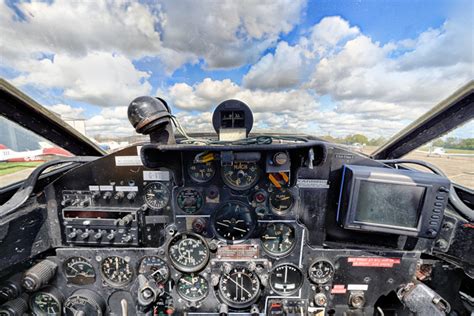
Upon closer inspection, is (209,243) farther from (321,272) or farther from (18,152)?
(18,152)

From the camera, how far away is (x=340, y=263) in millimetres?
1973

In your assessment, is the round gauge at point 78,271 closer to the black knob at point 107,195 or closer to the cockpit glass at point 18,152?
the black knob at point 107,195

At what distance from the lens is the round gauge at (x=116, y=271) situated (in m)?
2.05

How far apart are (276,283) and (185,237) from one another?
3.46 ft

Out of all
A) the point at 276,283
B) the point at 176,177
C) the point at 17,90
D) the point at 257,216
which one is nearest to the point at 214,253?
the point at 257,216

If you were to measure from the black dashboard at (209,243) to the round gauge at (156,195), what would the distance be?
10 millimetres

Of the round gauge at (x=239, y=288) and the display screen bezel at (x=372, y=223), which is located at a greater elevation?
the display screen bezel at (x=372, y=223)

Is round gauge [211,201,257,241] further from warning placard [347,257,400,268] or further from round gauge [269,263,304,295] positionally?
warning placard [347,257,400,268]

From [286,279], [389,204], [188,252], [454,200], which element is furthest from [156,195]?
[454,200]

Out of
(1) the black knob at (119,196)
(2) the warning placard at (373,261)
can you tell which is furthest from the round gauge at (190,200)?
(2) the warning placard at (373,261)

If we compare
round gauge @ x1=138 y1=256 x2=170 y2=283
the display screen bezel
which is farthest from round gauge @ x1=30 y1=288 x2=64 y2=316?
the display screen bezel

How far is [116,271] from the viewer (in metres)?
2.09

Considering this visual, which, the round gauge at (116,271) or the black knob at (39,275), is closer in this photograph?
the black knob at (39,275)

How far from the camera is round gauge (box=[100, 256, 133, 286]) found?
2.05 meters
